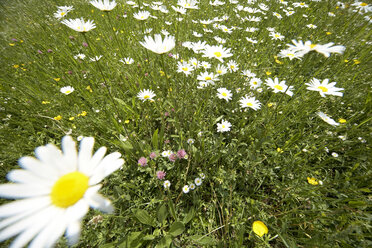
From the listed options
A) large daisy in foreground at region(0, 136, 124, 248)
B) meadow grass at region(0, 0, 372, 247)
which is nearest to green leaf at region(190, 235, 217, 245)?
meadow grass at region(0, 0, 372, 247)

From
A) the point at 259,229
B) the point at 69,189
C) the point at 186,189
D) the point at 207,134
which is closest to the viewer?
the point at 69,189

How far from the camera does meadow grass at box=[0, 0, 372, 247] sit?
1062mm

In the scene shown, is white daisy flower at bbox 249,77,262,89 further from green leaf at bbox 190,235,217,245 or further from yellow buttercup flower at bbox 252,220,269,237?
green leaf at bbox 190,235,217,245

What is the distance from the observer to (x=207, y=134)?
1531 millimetres

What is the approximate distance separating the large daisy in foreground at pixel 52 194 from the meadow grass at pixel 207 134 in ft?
1.66

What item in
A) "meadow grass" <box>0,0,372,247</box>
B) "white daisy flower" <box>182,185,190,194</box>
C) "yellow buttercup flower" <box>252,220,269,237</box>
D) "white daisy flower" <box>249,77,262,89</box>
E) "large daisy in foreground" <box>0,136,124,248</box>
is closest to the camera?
"large daisy in foreground" <box>0,136,124,248</box>

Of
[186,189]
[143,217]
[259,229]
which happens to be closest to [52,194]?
[143,217]

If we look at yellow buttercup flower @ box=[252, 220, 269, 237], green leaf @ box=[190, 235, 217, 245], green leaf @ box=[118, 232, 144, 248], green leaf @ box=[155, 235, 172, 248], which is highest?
green leaf @ box=[118, 232, 144, 248]

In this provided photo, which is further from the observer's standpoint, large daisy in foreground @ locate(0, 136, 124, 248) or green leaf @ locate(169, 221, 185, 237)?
green leaf @ locate(169, 221, 185, 237)

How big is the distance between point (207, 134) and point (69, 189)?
46.7 inches

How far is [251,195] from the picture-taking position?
4.20 feet

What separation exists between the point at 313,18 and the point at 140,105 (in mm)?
3814

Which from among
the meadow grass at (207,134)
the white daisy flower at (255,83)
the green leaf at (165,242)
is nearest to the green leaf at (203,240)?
the meadow grass at (207,134)

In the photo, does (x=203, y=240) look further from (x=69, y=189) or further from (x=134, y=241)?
(x=69, y=189)
